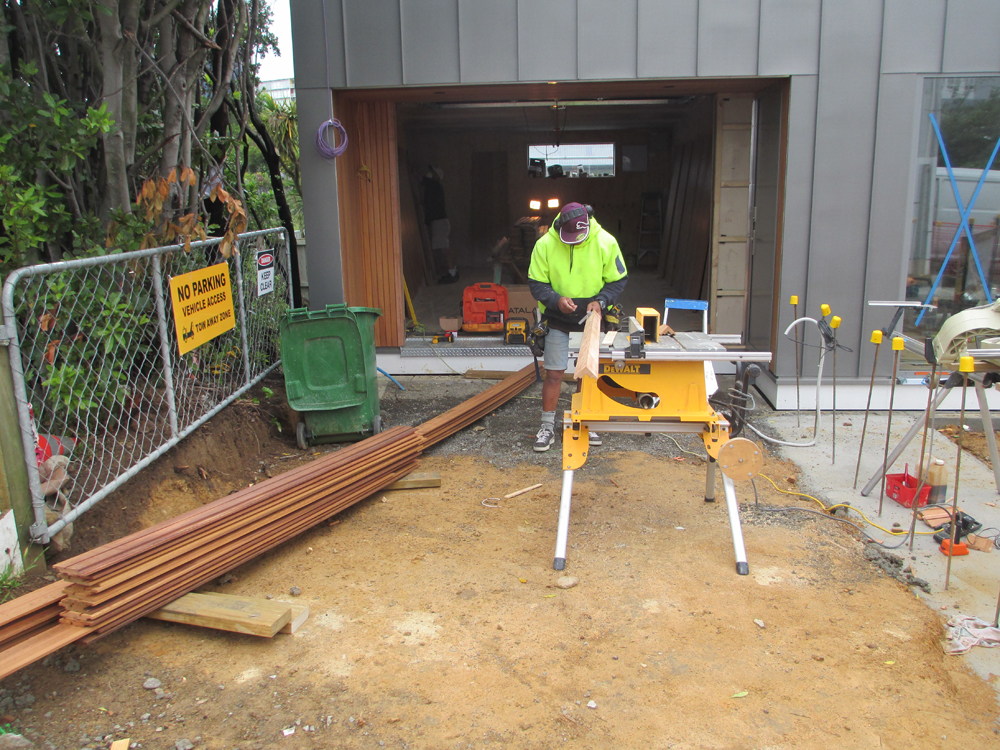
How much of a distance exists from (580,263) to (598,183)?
1212 cm

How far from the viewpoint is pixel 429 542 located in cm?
460

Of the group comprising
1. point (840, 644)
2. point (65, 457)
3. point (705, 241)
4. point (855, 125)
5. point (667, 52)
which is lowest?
point (840, 644)

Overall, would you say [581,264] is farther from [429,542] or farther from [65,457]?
[65,457]

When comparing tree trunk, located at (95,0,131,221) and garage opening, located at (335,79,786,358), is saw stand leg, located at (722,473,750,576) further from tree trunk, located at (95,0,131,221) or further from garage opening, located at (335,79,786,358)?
tree trunk, located at (95,0,131,221)

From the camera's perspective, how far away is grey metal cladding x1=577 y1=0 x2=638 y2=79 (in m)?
6.89

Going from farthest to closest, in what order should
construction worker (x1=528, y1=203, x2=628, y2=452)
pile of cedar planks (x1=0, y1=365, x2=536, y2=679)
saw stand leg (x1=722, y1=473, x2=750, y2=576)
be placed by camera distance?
construction worker (x1=528, y1=203, x2=628, y2=452) < saw stand leg (x1=722, y1=473, x2=750, y2=576) < pile of cedar planks (x1=0, y1=365, x2=536, y2=679)

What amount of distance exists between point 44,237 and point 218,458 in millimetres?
1898

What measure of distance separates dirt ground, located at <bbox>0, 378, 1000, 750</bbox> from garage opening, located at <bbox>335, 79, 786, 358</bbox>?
12.3 feet

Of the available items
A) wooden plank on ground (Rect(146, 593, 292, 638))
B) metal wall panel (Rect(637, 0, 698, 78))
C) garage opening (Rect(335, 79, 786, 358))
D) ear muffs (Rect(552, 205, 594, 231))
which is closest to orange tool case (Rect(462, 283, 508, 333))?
garage opening (Rect(335, 79, 786, 358))

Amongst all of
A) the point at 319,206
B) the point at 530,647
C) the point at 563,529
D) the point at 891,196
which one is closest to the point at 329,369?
the point at 319,206

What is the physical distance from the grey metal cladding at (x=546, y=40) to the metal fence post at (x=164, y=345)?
13.1 feet

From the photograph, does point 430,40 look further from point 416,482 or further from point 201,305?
point 416,482

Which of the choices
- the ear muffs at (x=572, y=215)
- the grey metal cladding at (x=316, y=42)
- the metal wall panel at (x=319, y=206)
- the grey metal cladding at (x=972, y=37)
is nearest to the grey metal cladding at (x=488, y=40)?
the grey metal cladding at (x=316, y=42)

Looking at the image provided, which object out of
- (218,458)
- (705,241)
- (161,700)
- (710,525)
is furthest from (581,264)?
(705,241)
